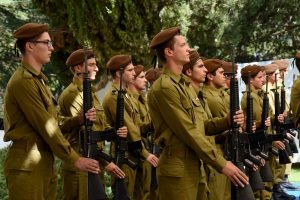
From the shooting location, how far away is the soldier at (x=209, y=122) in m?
5.78

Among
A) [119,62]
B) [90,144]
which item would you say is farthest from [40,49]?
[119,62]

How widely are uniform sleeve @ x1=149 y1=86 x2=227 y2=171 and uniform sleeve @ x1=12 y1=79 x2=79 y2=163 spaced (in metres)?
0.77

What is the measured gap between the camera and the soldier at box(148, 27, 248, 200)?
473cm

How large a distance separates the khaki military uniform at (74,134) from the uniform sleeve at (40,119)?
1534 millimetres

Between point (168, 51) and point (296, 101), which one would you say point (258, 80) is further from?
point (168, 51)

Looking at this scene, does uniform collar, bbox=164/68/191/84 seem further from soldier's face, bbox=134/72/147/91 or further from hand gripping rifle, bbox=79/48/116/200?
soldier's face, bbox=134/72/147/91

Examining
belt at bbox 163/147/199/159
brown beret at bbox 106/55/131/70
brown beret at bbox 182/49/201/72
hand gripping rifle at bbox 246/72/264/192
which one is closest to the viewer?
belt at bbox 163/147/199/159

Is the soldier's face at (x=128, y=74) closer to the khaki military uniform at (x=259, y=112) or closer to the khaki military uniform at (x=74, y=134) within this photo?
the khaki military uniform at (x=74, y=134)

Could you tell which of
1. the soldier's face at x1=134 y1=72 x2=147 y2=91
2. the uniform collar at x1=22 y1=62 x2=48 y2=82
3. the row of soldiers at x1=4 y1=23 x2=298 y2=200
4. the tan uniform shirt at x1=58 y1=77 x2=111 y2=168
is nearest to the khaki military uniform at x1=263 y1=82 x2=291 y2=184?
the soldier's face at x1=134 y1=72 x2=147 y2=91

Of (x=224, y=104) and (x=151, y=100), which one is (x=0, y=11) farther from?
(x=151, y=100)

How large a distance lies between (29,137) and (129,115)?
2.86 m

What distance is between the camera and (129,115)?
745cm

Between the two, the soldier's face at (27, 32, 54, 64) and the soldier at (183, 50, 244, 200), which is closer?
the soldier's face at (27, 32, 54, 64)

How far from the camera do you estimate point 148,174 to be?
25.7 ft
